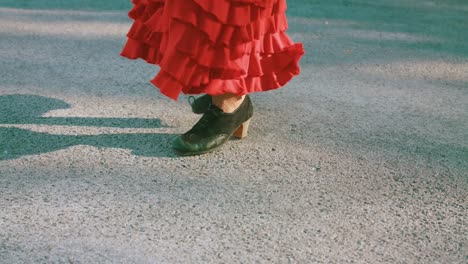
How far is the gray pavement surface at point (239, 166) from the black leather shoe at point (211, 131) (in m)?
0.04

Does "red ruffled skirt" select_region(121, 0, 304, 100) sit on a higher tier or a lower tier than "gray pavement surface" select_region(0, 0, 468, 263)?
higher

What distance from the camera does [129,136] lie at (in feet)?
7.82

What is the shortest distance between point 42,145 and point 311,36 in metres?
2.12

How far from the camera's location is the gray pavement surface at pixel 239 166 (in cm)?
172

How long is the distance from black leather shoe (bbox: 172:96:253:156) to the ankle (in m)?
0.01

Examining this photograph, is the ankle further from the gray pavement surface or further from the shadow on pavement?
the shadow on pavement

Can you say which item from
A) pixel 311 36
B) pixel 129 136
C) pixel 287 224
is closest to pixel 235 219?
pixel 287 224

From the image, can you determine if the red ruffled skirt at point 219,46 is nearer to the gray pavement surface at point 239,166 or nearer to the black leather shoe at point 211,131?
the black leather shoe at point 211,131

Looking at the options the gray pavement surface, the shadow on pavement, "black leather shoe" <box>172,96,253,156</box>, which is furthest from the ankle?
the shadow on pavement

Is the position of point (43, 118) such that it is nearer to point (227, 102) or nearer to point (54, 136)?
point (54, 136)

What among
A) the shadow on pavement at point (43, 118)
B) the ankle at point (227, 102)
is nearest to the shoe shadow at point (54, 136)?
the shadow on pavement at point (43, 118)

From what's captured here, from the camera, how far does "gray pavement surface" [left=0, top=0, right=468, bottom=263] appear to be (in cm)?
172

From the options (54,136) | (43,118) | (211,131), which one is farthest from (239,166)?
(43,118)

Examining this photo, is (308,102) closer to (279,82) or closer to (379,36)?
(279,82)
